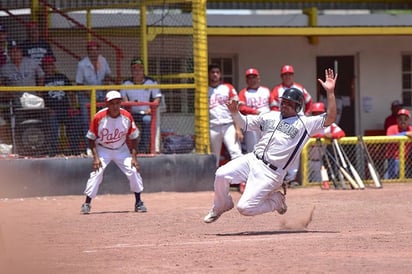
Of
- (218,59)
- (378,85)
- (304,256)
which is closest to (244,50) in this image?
(218,59)

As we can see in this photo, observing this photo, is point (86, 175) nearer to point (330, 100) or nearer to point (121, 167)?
point (121, 167)

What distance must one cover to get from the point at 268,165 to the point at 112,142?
345 cm

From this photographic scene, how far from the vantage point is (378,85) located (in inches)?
838

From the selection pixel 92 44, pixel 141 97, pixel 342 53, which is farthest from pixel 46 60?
pixel 342 53

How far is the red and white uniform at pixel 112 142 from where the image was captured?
13578 mm

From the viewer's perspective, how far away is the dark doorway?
834 inches

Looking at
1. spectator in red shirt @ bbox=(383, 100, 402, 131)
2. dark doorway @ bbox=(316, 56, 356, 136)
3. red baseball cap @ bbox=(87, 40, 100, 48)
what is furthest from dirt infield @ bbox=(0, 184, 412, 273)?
dark doorway @ bbox=(316, 56, 356, 136)

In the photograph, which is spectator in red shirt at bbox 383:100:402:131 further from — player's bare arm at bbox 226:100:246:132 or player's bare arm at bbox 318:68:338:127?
player's bare arm at bbox 318:68:338:127

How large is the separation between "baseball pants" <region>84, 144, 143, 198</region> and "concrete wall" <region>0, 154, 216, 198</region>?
2.48m

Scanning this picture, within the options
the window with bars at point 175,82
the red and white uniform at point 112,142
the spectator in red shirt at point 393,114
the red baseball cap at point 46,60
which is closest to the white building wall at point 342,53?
the spectator in red shirt at point 393,114

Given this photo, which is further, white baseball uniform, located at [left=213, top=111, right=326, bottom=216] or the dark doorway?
the dark doorway

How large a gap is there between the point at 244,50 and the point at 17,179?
21.3ft

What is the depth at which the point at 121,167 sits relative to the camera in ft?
45.3

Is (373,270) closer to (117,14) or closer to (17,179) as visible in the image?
(17,179)
